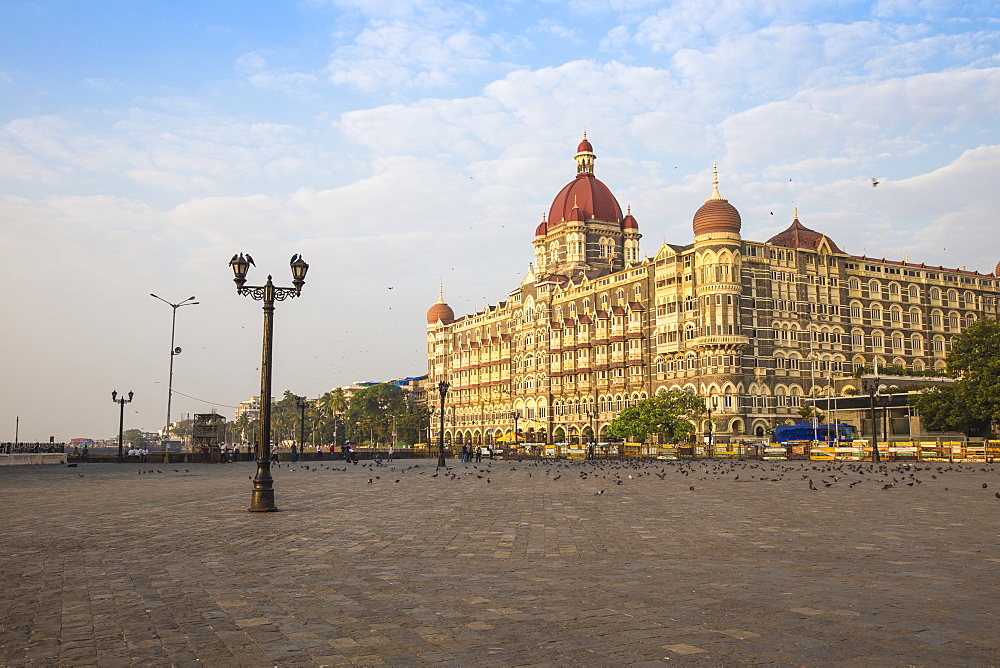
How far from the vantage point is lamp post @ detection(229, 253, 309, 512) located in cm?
1622

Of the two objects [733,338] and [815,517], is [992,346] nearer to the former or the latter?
[733,338]

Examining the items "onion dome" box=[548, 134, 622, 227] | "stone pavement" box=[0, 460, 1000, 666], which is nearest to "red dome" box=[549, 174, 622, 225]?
"onion dome" box=[548, 134, 622, 227]

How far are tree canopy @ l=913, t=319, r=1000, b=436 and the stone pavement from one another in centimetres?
4348

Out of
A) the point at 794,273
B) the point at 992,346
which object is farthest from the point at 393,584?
the point at 794,273

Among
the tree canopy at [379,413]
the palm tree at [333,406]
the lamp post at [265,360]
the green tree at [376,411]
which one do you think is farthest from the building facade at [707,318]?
the lamp post at [265,360]

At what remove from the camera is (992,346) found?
191 feet

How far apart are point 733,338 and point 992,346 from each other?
21.6 meters

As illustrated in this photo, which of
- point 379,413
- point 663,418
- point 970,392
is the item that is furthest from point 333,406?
point 970,392

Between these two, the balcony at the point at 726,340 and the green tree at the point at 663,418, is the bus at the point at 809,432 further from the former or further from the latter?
the balcony at the point at 726,340

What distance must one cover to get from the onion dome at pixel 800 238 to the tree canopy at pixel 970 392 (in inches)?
849

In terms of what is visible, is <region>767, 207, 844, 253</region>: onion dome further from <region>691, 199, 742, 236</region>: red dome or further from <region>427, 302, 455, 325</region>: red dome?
<region>427, 302, 455, 325</region>: red dome

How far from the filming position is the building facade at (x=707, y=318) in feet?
249

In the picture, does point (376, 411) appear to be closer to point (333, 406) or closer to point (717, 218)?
point (333, 406)

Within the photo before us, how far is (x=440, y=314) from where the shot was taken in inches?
5153
